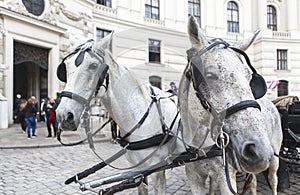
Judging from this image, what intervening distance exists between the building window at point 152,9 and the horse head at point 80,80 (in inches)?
742

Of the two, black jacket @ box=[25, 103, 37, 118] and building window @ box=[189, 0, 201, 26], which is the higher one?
building window @ box=[189, 0, 201, 26]

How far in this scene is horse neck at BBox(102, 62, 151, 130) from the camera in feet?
8.48

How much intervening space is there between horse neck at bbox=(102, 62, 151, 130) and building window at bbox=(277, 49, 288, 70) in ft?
85.0

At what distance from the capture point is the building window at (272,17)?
2705 cm

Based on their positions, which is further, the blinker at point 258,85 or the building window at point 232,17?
the building window at point 232,17

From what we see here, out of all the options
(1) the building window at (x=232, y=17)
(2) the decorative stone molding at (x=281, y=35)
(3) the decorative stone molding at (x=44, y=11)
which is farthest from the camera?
(1) the building window at (x=232, y=17)

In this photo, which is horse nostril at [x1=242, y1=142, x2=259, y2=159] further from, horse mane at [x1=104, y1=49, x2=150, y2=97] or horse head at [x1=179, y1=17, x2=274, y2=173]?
horse mane at [x1=104, y1=49, x2=150, y2=97]

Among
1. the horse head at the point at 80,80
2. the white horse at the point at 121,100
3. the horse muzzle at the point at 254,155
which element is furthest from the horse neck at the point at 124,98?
the horse muzzle at the point at 254,155

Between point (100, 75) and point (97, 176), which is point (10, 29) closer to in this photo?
point (97, 176)

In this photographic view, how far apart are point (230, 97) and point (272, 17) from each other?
97.7 feet

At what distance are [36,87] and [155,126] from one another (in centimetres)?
1639

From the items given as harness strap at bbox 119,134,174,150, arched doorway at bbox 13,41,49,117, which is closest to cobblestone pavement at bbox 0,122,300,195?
harness strap at bbox 119,134,174,150

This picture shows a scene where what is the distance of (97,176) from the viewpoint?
5344 millimetres

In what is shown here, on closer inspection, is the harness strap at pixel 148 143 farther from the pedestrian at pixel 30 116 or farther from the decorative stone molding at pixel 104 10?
the decorative stone molding at pixel 104 10
